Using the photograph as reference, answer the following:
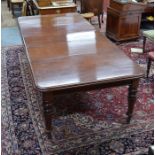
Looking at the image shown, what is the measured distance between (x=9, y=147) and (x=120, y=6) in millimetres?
2799

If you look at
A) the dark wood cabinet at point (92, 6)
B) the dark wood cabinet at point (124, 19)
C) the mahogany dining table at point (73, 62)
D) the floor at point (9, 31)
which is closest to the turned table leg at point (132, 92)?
the mahogany dining table at point (73, 62)

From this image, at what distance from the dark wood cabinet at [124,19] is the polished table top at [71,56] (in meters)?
1.17

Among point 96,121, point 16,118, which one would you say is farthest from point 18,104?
point 96,121

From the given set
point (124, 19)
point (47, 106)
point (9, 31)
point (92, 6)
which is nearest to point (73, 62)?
point (47, 106)

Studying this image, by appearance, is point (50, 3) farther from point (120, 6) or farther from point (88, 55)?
point (88, 55)

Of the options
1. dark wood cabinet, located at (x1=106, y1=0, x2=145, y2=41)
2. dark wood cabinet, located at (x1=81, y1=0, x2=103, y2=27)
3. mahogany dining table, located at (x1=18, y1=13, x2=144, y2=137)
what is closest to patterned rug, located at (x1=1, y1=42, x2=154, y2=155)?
mahogany dining table, located at (x1=18, y1=13, x2=144, y2=137)

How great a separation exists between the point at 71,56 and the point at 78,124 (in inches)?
25.1

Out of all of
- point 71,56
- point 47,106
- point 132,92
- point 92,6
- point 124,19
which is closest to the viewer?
point 47,106

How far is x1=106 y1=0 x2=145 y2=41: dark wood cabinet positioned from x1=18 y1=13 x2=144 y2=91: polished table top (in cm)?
117

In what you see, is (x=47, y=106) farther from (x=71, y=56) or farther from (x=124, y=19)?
(x=124, y=19)

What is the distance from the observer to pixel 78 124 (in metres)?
2.32

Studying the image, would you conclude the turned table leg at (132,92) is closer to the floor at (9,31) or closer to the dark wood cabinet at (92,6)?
the floor at (9,31)

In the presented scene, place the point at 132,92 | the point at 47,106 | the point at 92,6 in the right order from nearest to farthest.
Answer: the point at 47,106 < the point at 132,92 < the point at 92,6

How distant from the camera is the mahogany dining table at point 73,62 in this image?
73.2 inches
